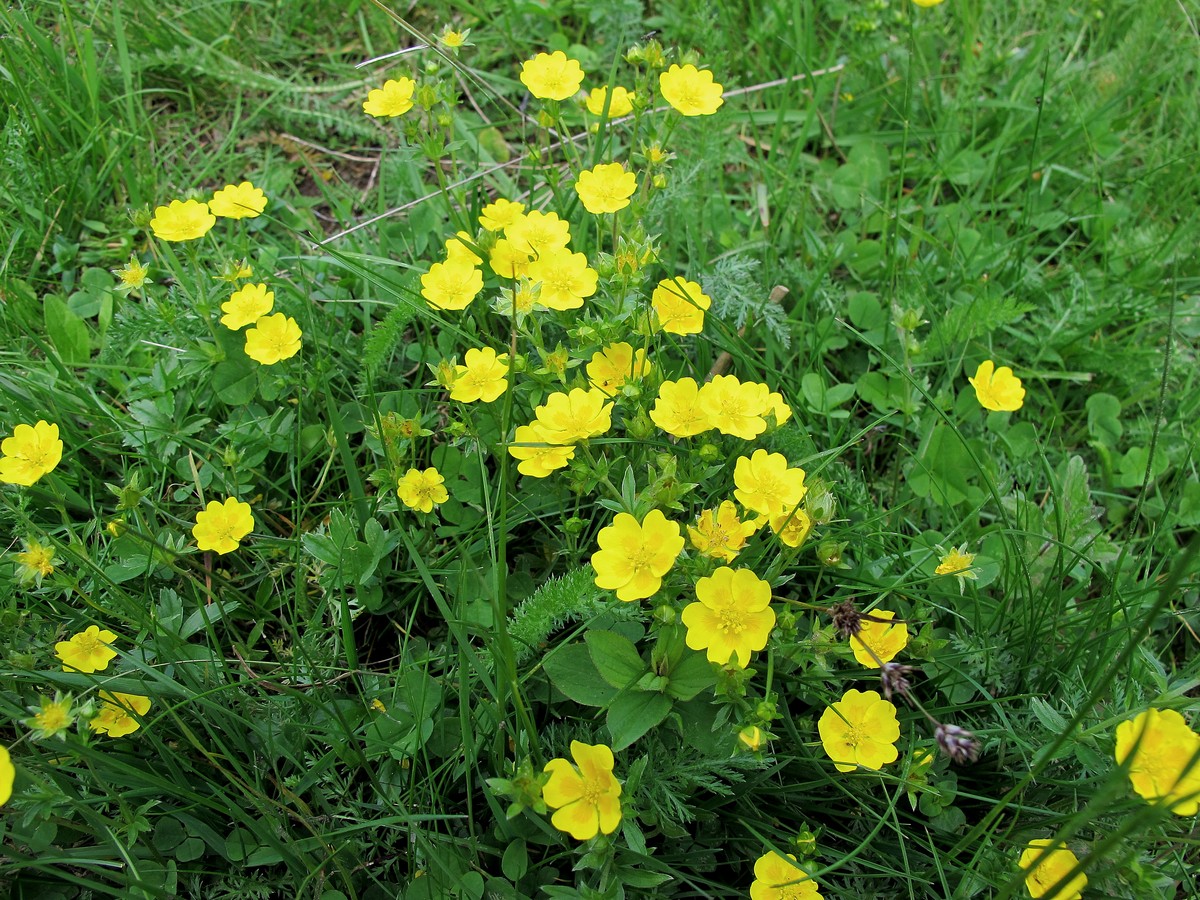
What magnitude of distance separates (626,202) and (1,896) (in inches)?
86.6

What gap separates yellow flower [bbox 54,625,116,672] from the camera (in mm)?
2025

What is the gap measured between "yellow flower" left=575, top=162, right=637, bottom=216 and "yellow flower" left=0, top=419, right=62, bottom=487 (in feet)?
4.93

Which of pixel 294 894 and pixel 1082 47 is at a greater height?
pixel 1082 47

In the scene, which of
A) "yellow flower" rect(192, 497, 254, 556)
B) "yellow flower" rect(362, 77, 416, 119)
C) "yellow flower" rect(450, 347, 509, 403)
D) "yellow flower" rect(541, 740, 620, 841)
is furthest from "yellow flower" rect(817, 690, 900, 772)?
"yellow flower" rect(362, 77, 416, 119)

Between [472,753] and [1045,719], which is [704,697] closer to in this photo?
[472,753]

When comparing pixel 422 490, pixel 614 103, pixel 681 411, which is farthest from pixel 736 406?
pixel 614 103

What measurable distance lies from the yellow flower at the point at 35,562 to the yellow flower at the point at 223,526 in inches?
12.8

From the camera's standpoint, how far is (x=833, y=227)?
11.1ft

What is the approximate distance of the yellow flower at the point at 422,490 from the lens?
226cm

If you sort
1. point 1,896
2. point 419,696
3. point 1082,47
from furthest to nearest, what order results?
point 1082,47, point 419,696, point 1,896

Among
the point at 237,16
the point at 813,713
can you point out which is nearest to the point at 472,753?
the point at 813,713

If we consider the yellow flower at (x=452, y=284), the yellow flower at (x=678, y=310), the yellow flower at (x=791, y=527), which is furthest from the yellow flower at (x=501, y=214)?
the yellow flower at (x=791, y=527)

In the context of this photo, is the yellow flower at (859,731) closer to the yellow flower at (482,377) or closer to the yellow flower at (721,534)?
the yellow flower at (721,534)

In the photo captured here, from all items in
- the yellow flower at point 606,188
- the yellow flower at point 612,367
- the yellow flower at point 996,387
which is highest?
the yellow flower at point 606,188
